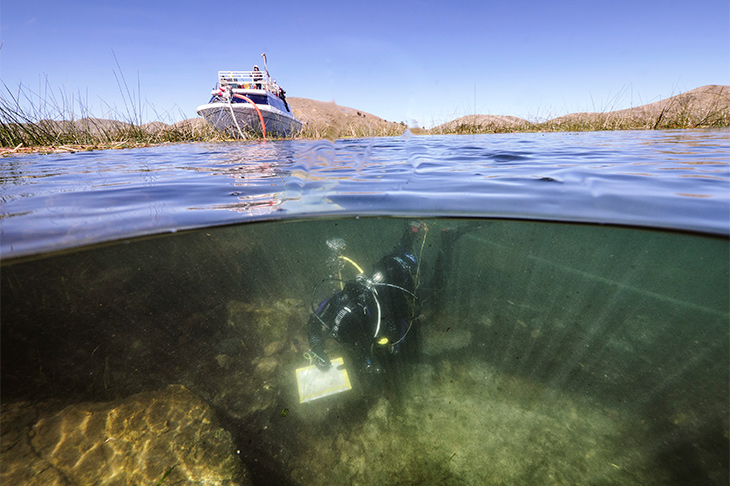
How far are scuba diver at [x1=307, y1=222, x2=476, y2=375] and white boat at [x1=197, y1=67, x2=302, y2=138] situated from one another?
13140 mm

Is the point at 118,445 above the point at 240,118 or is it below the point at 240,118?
below

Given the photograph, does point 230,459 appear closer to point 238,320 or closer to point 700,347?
point 238,320

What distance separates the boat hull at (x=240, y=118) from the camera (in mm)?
16172

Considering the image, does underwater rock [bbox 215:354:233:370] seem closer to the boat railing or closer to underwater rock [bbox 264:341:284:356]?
underwater rock [bbox 264:341:284:356]

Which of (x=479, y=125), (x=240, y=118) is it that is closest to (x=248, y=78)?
(x=240, y=118)

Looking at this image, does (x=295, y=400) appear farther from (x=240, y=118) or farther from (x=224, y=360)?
(x=240, y=118)

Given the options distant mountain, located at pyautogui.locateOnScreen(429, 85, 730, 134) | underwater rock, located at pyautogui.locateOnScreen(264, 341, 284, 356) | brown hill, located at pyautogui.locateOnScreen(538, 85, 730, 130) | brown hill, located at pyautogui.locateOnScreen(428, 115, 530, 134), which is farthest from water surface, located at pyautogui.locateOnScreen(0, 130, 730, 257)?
brown hill, located at pyautogui.locateOnScreen(428, 115, 530, 134)

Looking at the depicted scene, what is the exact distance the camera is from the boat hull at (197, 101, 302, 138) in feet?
53.1

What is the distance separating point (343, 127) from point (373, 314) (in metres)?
16.5

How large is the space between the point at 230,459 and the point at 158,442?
3.18 ft

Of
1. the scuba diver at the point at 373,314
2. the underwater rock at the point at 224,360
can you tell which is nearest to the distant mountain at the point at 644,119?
the scuba diver at the point at 373,314

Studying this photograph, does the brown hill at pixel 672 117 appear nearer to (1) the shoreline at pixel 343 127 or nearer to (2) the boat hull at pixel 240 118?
(1) the shoreline at pixel 343 127

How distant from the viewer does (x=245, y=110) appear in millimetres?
16578

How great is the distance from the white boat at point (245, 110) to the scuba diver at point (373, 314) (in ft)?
43.1
